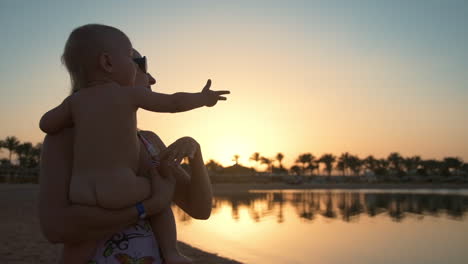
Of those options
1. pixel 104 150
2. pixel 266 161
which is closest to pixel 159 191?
pixel 104 150

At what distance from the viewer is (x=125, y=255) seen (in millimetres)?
1746

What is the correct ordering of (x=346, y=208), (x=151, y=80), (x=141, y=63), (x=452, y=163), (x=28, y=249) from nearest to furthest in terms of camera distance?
(x=141, y=63) < (x=151, y=80) < (x=28, y=249) < (x=346, y=208) < (x=452, y=163)

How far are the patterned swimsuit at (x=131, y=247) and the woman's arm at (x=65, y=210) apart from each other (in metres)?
0.07

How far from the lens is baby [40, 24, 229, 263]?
161 centimetres

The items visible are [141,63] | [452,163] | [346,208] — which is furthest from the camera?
[452,163]

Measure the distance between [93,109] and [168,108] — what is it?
1.01ft

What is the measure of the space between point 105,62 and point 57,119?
0.32 metres

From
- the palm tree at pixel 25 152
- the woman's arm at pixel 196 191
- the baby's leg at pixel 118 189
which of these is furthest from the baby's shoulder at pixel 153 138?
the palm tree at pixel 25 152

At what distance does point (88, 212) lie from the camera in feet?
5.31

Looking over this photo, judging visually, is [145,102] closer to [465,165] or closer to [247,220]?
[247,220]

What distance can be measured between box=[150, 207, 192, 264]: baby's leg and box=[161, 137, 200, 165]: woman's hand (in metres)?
0.24

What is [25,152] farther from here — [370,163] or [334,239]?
[370,163]

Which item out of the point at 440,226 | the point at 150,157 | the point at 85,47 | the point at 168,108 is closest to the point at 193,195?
the point at 150,157

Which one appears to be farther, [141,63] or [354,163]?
[354,163]
